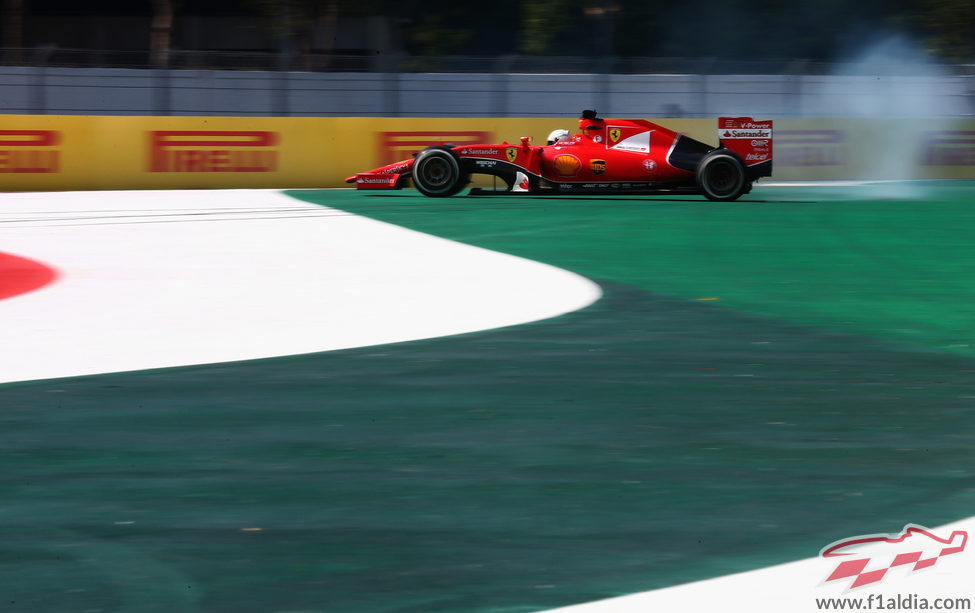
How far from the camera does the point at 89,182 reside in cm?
2003

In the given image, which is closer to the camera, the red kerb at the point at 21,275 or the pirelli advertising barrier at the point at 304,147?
the red kerb at the point at 21,275

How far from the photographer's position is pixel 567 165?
17078 mm

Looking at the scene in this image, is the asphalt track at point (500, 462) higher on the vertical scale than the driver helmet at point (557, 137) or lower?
lower

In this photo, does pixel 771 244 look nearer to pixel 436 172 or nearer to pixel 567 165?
pixel 567 165

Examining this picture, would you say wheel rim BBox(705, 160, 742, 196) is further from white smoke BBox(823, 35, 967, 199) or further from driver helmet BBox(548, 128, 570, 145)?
white smoke BBox(823, 35, 967, 199)

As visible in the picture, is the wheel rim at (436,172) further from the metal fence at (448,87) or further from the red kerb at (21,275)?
the metal fence at (448,87)

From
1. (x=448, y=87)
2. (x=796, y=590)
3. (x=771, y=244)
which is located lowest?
(x=796, y=590)

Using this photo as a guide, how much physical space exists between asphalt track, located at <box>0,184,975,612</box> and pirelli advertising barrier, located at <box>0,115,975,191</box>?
43.8 feet

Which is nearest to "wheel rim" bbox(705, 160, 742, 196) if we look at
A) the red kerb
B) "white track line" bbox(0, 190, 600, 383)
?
"white track line" bbox(0, 190, 600, 383)

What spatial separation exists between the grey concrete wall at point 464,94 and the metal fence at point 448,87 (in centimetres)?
3

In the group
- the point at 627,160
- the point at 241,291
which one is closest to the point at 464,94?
the point at 627,160

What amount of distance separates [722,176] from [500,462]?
12916mm

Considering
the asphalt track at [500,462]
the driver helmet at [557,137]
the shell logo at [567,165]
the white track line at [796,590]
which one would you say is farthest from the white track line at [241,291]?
the white track line at [796,590]

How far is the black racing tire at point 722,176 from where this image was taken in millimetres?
16922
